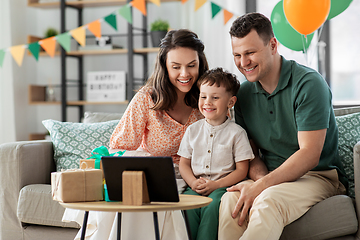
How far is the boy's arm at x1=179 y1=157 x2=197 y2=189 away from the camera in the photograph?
1650 mm

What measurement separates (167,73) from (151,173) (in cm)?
90

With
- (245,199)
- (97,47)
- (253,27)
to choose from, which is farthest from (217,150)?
(97,47)

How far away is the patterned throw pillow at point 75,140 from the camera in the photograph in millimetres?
2166

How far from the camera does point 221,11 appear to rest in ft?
12.0

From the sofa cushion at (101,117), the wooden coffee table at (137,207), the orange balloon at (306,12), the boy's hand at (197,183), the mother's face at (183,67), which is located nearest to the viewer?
the wooden coffee table at (137,207)

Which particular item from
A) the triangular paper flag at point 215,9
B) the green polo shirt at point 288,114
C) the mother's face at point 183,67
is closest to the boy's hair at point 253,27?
the green polo shirt at point 288,114

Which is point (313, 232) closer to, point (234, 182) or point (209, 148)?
point (234, 182)

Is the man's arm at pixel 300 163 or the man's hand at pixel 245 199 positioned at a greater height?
the man's arm at pixel 300 163

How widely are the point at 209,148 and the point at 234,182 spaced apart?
175mm

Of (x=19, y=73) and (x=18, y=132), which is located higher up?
(x=19, y=73)

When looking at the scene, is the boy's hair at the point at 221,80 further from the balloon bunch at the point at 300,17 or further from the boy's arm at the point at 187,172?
the balloon bunch at the point at 300,17

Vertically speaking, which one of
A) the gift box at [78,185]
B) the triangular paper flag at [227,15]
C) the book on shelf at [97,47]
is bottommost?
the gift box at [78,185]

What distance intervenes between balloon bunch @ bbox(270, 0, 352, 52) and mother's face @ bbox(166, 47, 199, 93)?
0.68 metres

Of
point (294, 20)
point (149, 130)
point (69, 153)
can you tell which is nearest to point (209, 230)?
point (149, 130)
